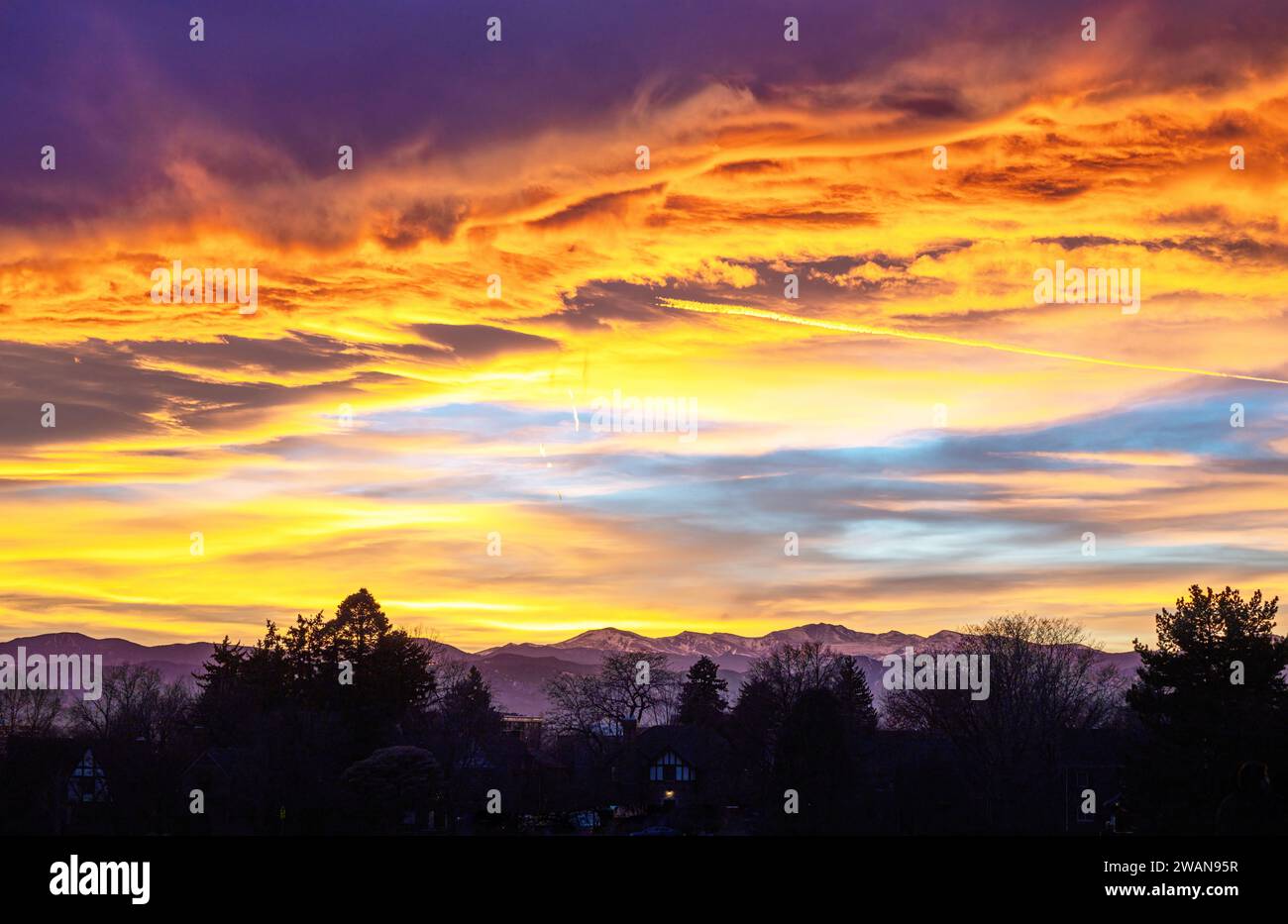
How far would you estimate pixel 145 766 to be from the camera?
72750mm

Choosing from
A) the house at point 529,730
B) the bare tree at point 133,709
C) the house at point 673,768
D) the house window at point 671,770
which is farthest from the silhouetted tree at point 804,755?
the bare tree at point 133,709

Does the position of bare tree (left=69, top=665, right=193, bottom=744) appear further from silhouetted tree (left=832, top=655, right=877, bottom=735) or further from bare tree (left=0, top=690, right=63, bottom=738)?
silhouetted tree (left=832, top=655, right=877, bottom=735)

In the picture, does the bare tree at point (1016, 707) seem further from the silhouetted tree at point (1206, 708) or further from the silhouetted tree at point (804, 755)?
the silhouetted tree at point (1206, 708)

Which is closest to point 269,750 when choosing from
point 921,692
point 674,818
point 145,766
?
point 145,766

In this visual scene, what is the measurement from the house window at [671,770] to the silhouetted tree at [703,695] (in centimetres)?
1662

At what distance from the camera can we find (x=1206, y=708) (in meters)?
54.0

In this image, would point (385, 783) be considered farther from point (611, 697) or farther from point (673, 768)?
point (611, 697)

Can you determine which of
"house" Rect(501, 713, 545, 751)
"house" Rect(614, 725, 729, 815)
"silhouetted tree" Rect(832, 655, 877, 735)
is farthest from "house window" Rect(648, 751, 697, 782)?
"house" Rect(501, 713, 545, 751)

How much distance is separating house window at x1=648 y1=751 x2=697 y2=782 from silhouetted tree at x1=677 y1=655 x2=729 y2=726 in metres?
16.6

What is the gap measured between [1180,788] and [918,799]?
1639 cm

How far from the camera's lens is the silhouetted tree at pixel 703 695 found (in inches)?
4611
